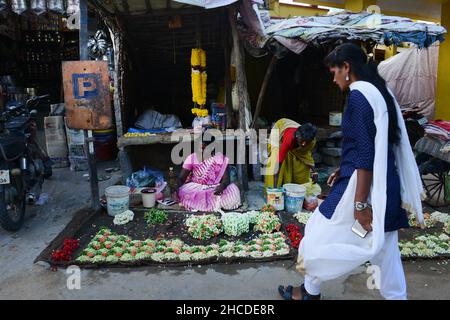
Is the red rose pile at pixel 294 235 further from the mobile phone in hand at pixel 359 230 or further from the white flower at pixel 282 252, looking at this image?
the mobile phone in hand at pixel 359 230

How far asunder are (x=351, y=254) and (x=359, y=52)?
50.6 inches

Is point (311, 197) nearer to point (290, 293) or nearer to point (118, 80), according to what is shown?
point (290, 293)

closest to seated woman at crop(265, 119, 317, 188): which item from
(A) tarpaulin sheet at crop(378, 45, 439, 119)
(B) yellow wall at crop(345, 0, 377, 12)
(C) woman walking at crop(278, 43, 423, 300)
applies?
(C) woman walking at crop(278, 43, 423, 300)

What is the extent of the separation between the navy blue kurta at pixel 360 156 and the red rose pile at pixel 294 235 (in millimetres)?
1626

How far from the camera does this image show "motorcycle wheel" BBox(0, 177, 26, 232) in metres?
4.28

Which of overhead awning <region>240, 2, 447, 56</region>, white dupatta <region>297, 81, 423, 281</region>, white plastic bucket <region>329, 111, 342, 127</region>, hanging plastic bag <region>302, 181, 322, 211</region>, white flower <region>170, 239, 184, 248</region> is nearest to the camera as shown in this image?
white dupatta <region>297, 81, 423, 281</region>

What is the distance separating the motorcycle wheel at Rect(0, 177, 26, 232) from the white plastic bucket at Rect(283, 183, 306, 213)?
11.0 ft

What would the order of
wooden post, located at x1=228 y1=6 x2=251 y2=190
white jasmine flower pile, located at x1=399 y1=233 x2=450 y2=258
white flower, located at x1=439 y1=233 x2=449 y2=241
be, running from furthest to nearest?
wooden post, located at x1=228 y1=6 x2=251 y2=190 → white flower, located at x1=439 y1=233 x2=449 y2=241 → white jasmine flower pile, located at x1=399 y1=233 x2=450 y2=258

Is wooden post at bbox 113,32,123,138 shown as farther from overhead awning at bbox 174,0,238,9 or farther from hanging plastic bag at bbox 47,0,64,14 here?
overhead awning at bbox 174,0,238,9

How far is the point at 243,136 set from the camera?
624cm

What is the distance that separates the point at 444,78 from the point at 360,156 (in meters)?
9.20

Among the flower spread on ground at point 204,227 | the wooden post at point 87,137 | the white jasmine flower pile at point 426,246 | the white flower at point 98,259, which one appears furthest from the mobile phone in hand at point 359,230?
the wooden post at point 87,137
